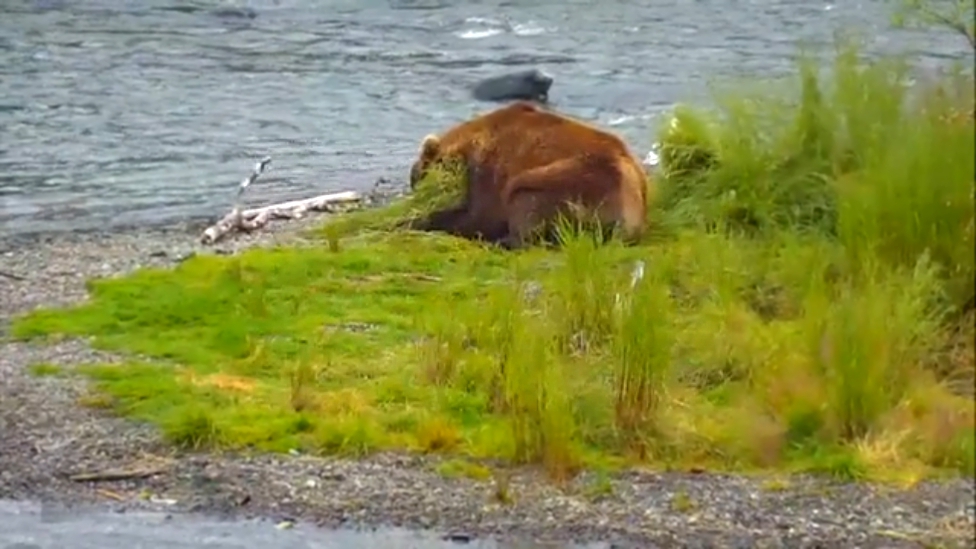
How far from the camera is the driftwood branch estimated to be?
1233 centimetres

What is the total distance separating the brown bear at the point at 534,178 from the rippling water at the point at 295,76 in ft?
9.09

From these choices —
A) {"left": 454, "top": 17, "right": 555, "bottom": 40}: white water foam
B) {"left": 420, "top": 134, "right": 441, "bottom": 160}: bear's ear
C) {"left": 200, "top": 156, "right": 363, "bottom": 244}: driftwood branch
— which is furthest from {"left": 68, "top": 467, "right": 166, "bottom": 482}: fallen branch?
{"left": 454, "top": 17, "right": 555, "bottom": 40}: white water foam

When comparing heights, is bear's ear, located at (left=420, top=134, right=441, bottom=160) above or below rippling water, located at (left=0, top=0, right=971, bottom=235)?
above

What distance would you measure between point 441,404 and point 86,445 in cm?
154

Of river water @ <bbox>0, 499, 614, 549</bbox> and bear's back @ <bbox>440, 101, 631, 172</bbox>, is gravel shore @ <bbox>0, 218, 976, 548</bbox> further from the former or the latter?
bear's back @ <bbox>440, 101, 631, 172</bbox>

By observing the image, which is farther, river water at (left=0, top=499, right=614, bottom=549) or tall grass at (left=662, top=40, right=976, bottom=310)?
river water at (left=0, top=499, right=614, bottom=549)

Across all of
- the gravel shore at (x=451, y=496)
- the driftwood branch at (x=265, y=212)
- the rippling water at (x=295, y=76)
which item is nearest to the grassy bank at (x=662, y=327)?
the gravel shore at (x=451, y=496)

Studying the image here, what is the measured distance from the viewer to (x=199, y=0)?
3039 centimetres

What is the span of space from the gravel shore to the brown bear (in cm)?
377

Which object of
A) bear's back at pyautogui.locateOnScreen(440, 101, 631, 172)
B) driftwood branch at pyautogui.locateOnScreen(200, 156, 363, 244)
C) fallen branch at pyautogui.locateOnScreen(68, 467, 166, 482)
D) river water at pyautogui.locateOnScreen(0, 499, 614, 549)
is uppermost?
bear's back at pyautogui.locateOnScreen(440, 101, 631, 172)

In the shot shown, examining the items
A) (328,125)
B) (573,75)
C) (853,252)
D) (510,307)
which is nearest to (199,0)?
(573,75)

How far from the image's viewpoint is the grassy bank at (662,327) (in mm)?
6203

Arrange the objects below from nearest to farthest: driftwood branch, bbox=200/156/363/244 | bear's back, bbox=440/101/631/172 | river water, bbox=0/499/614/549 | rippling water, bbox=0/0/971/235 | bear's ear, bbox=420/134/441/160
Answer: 1. river water, bbox=0/499/614/549
2. bear's back, bbox=440/101/631/172
3. bear's ear, bbox=420/134/441/160
4. driftwood branch, bbox=200/156/363/244
5. rippling water, bbox=0/0/971/235

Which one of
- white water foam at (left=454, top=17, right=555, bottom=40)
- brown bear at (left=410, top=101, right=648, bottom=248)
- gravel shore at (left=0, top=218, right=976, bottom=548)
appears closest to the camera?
gravel shore at (left=0, top=218, right=976, bottom=548)
